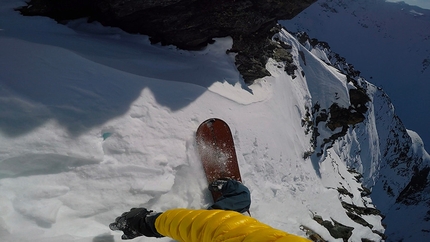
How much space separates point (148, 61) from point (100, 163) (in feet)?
11.5

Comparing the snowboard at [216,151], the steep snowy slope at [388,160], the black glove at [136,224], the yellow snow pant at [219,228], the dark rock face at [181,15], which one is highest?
the dark rock face at [181,15]

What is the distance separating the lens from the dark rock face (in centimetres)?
652

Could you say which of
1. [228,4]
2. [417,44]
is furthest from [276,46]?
[417,44]

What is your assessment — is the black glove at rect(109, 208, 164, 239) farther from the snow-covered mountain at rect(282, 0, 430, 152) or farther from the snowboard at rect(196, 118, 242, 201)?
the snow-covered mountain at rect(282, 0, 430, 152)

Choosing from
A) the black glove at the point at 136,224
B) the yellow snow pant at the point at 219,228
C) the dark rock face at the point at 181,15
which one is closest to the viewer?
the yellow snow pant at the point at 219,228

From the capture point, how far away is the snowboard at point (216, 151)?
5.31m

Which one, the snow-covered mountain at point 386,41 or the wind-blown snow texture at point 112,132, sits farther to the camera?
the snow-covered mountain at point 386,41

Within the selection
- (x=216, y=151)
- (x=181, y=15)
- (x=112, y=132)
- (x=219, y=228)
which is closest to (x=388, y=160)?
(x=181, y=15)

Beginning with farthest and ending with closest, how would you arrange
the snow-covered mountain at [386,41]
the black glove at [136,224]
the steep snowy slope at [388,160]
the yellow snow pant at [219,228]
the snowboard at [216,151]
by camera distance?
the snow-covered mountain at [386,41] < the steep snowy slope at [388,160] < the snowboard at [216,151] < the black glove at [136,224] < the yellow snow pant at [219,228]

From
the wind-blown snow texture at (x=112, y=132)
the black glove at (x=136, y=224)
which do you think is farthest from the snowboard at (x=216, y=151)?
the black glove at (x=136, y=224)

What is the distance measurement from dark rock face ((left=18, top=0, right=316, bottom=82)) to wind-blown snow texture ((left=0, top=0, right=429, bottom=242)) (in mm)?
287

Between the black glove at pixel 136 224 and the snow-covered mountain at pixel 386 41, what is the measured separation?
66174 millimetres

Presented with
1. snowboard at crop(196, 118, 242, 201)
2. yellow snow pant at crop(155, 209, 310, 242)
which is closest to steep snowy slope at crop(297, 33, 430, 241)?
snowboard at crop(196, 118, 242, 201)

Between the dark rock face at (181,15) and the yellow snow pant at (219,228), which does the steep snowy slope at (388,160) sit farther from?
the yellow snow pant at (219,228)
